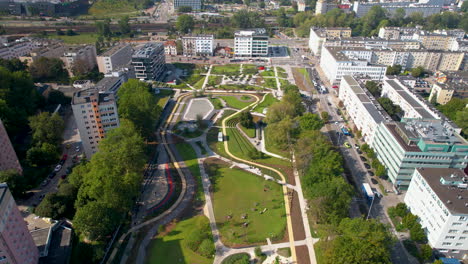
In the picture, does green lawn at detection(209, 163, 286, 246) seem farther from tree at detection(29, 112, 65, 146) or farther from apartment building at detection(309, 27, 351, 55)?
apartment building at detection(309, 27, 351, 55)

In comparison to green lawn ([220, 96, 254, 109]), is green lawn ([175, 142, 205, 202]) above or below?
below

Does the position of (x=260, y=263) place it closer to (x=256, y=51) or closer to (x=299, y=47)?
(x=256, y=51)

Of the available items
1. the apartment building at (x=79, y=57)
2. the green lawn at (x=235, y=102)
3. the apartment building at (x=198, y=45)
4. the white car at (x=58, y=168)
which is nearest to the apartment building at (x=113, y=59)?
the apartment building at (x=79, y=57)

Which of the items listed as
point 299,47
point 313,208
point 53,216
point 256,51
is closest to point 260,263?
point 313,208

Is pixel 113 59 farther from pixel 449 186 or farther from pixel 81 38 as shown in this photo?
pixel 449 186

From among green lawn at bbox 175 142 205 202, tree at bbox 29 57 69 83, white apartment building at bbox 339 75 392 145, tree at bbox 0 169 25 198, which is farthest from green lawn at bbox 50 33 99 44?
white apartment building at bbox 339 75 392 145

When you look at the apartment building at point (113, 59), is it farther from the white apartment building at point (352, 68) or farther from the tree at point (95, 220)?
the white apartment building at point (352, 68)
